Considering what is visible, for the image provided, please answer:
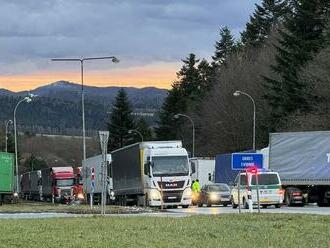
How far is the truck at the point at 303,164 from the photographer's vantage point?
40.5m

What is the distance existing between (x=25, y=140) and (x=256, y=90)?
84672 millimetres

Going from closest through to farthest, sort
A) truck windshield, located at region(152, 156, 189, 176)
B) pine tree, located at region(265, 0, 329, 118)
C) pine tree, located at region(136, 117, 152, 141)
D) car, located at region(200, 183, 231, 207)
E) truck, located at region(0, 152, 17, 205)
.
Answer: truck windshield, located at region(152, 156, 189, 176), car, located at region(200, 183, 231, 207), truck, located at region(0, 152, 17, 205), pine tree, located at region(265, 0, 329, 118), pine tree, located at region(136, 117, 152, 141)

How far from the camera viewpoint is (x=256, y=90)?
87000 mm

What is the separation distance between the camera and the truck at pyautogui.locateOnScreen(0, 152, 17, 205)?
170 ft

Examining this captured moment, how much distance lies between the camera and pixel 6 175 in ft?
171

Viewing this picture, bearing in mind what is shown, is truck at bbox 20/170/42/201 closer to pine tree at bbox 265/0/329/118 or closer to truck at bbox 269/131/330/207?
pine tree at bbox 265/0/329/118

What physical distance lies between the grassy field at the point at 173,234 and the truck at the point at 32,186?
6809cm

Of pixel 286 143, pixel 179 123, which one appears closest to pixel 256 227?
pixel 286 143

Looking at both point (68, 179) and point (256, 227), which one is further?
point (68, 179)

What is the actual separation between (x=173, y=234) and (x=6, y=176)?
3905 centimetres

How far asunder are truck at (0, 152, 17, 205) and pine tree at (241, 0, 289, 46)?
63774mm

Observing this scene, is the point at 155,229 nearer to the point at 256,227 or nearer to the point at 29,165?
the point at 256,227

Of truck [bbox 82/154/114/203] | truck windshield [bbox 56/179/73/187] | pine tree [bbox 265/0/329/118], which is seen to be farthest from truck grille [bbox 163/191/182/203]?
truck windshield [bbox 56/179/73/187]

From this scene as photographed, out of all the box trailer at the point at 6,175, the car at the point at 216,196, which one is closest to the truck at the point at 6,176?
the box trailer at the point at 6,175
